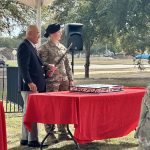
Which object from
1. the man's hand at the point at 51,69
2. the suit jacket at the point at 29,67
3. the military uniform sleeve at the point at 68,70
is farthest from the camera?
the military uniform sleeve at the point at 68,70

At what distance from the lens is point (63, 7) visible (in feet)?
102

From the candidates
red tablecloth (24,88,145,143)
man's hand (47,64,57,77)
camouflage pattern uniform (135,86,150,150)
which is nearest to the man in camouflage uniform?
man's hand (47,64,57,77)

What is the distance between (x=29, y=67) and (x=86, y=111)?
1048 millimetres

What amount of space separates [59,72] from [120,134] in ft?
3.82

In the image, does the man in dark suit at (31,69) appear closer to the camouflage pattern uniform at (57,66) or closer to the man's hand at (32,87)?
the man's hand at (32,87)

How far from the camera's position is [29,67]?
19.1 ft

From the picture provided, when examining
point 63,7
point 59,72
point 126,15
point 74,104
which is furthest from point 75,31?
point 63,7

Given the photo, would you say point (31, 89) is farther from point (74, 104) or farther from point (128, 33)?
point (128, 33)

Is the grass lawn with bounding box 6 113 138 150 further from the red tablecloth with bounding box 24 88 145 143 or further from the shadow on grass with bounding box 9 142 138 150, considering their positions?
the red tablecloth with bounding box 24 88 145 143

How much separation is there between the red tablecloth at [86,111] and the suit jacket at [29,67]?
0.40 metres

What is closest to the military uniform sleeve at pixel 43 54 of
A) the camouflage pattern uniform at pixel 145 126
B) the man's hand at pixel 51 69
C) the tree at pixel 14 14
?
the man's hand at pixel 51 69

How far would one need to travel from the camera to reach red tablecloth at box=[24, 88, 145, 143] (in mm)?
5156

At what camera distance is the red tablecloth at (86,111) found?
516 cm

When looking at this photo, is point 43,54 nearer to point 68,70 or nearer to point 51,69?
point 51,69
